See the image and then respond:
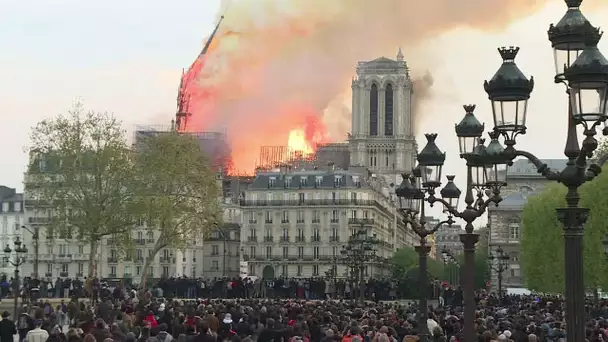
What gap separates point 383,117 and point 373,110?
7.04 ft

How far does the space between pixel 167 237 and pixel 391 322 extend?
5388 centimetres

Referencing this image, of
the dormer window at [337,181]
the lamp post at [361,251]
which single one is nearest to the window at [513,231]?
the dormer window at [337,181]

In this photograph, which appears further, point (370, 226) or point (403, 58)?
point (403, 58)

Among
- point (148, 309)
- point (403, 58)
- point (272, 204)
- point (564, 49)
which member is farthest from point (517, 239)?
point (564, 49)

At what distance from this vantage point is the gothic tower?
178375 millimetres

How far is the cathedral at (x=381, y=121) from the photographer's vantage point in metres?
178

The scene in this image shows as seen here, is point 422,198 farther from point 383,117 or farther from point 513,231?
point 383,117

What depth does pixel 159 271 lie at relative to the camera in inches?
4791

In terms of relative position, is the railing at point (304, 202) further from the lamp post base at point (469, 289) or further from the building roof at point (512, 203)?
the lamp post base at point (469, 289)

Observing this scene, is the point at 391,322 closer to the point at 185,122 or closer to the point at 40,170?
the point at 40,170

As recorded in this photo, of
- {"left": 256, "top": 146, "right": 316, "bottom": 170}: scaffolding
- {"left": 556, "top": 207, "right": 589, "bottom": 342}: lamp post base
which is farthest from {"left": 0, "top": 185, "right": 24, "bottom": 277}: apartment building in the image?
{"left": 556, "top": 207, "right": 589, "bottom": 342}: lamp post base

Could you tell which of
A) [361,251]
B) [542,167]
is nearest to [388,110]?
[361,251]

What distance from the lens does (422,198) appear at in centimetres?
2697

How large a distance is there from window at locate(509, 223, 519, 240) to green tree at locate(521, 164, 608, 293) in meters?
47.9
